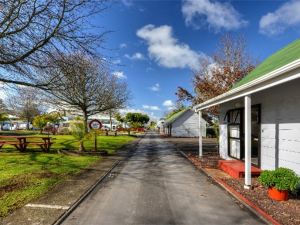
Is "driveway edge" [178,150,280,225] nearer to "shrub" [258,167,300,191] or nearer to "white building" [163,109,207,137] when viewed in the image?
"shrub" [258,167,300,191]

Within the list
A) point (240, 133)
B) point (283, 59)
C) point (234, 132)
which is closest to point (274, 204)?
point (283, 59)

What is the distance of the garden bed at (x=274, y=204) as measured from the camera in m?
5.72

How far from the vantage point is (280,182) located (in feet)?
22.3

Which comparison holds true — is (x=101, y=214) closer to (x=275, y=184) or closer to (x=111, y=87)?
(x=275, y=184)

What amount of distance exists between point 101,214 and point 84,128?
12.8 m

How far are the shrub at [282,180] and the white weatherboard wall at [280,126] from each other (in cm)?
97

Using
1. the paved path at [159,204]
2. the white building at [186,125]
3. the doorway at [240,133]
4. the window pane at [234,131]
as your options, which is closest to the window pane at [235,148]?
the doorway at [240,133]

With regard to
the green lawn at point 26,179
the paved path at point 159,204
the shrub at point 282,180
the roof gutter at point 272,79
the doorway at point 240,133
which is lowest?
the paved path at point 159,204

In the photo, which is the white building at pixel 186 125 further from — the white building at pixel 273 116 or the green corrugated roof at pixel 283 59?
the green corrugated roof at pixel 283 59

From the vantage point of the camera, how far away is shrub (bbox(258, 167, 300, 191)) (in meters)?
6.73

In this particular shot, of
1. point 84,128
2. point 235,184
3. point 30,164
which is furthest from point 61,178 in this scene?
point 84,128

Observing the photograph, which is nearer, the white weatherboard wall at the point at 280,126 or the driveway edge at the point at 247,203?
the driveway edge at the point at 247,203

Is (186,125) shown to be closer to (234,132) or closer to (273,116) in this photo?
(234,132)

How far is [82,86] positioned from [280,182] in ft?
56.9
